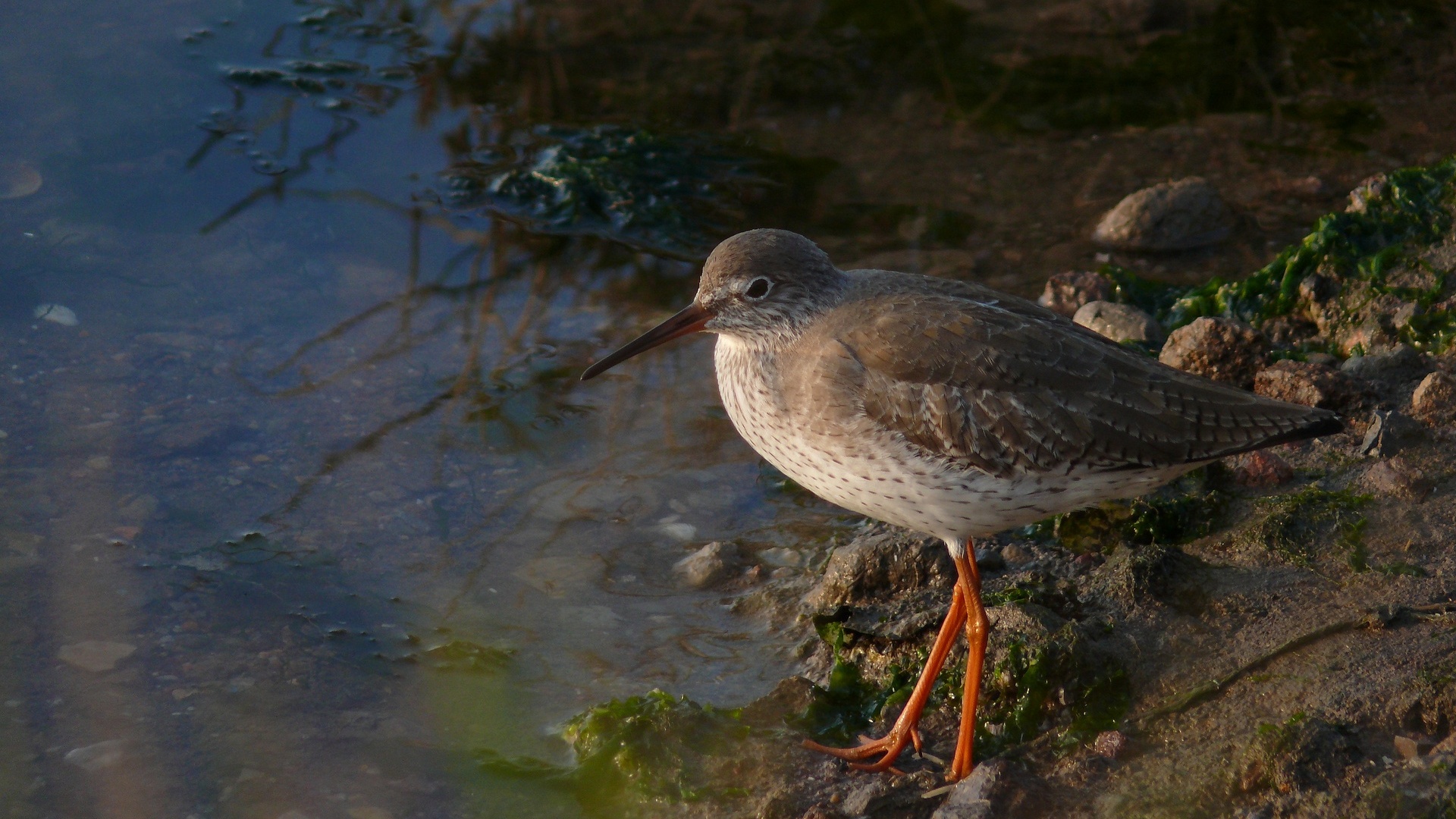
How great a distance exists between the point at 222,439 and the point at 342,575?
1.31m

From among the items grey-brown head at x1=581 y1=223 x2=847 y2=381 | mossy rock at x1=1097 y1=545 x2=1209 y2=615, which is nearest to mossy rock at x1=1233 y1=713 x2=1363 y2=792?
mossy rock at x1=1097 y1=545 x2=1209 y2=615

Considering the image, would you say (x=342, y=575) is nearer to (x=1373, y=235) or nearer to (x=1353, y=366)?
(x=1353, y=366)

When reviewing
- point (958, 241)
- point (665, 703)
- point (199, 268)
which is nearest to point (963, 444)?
point (665, 703)

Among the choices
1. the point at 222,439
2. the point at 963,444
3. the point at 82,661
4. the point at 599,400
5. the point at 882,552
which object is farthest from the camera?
the point at 599,400

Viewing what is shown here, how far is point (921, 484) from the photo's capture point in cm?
451

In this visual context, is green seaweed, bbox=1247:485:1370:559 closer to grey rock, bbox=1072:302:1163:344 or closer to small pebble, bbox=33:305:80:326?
grey rock, bbox=1072:302:1163:344

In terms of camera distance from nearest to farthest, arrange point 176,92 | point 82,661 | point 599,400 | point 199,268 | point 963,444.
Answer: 1. point 963,444
2. point 82,661
3. point 599,400
4. point 199,268
5. point 176,92

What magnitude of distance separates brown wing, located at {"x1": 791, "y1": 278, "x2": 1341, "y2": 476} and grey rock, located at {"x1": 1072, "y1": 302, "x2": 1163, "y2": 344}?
177 cm

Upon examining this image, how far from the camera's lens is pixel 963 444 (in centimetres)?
455

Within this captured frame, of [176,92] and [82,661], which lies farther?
[176,92]

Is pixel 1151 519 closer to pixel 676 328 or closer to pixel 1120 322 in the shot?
pixel 1120 322

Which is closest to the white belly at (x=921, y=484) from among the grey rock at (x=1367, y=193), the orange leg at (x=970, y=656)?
the orange leg at (x=970, y=656)

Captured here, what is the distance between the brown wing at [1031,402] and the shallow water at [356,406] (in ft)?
4.46

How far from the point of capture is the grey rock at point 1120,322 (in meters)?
6.52
